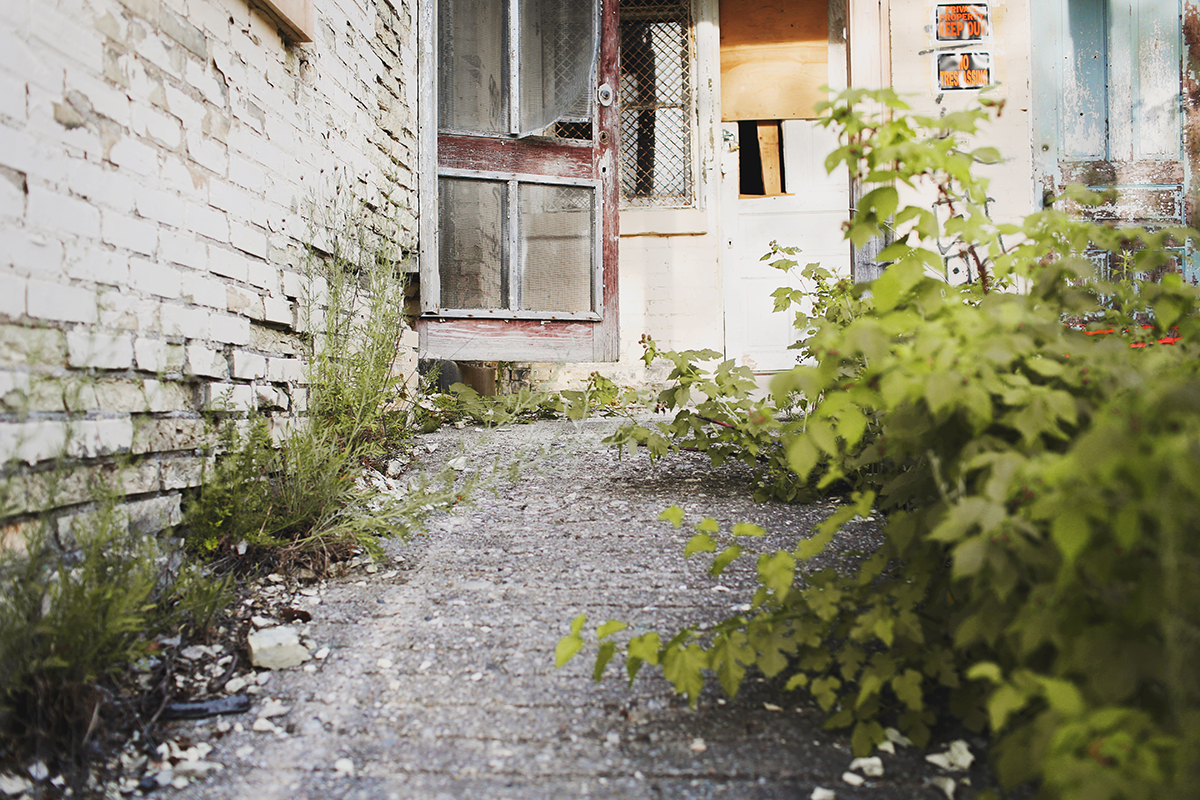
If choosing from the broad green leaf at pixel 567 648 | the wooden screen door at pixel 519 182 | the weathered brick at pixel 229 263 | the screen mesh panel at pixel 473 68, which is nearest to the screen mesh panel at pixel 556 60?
the wooden screen door at pixel 519 182

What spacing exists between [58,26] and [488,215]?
217cm

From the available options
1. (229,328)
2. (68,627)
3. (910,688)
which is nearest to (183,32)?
(229,328)

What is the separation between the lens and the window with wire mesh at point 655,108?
4.98 meters

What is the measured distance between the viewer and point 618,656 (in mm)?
1542

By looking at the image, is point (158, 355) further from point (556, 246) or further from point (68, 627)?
point (556, 246)

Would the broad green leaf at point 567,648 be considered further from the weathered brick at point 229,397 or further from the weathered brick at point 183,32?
the weathered brick at point 183,32

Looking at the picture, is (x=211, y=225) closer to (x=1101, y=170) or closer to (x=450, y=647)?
(x=450, y=647)

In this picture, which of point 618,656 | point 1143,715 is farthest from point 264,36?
point 1143,715

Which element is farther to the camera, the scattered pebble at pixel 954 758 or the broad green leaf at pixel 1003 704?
the scattered pebble at pixel 954 758

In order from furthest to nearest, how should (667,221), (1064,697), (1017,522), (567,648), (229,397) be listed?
(667,221)
(229,397)
(567,648)
(1017,522)
(1064,697)

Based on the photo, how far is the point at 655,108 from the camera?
501 centimetres

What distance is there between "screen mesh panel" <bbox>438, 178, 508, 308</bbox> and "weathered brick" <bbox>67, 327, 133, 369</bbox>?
1938 millimetres

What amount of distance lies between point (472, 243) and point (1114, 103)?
434 cm

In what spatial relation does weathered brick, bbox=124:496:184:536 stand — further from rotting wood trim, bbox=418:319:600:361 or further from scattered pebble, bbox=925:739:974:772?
rotting wood trim, bbox=418:319:600:361
